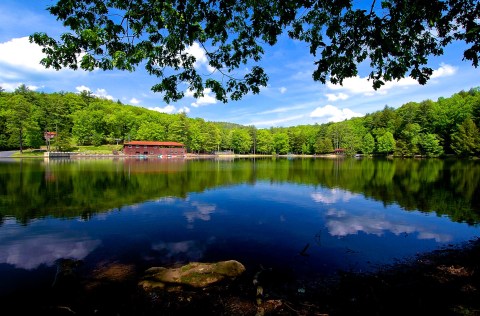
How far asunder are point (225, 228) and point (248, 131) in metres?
132

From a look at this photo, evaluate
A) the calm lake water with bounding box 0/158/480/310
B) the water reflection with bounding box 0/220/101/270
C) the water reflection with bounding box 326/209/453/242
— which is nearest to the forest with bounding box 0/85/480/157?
the calm lake water with bounding box 0/158/480/310

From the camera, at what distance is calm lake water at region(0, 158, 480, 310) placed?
10.0 m

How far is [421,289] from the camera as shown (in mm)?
7254

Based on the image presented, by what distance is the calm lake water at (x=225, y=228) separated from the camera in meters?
10.0

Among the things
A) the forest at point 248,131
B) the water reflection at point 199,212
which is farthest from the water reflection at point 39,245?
the forest at point 248,131

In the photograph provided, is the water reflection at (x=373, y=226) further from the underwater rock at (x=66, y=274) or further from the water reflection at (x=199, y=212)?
the underwater rock at (x=66, y=274)

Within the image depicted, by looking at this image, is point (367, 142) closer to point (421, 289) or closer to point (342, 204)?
point (342, 204)

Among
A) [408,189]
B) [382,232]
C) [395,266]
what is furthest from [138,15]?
[408,189]

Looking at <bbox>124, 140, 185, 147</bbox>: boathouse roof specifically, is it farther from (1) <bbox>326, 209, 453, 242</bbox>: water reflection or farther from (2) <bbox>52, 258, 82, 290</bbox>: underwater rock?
(2) <bbox>52, 258, 82, 290</bbox>: underwater rock

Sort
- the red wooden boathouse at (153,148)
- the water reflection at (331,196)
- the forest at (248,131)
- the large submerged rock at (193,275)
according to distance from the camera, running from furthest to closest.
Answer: the red wooden boathouse at (153,148) → the forest at (248,131) → the water reflection at (331,196) → the large submerged rock at (193,275)

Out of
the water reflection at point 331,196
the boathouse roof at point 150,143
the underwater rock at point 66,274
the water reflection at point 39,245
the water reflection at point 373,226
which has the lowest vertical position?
the water reflection at point 373,226

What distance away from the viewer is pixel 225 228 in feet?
47.5

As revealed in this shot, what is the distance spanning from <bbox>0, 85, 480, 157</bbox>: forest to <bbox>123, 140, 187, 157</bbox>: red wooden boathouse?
34.0ft

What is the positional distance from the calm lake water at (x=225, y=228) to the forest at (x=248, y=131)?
8115 cm
